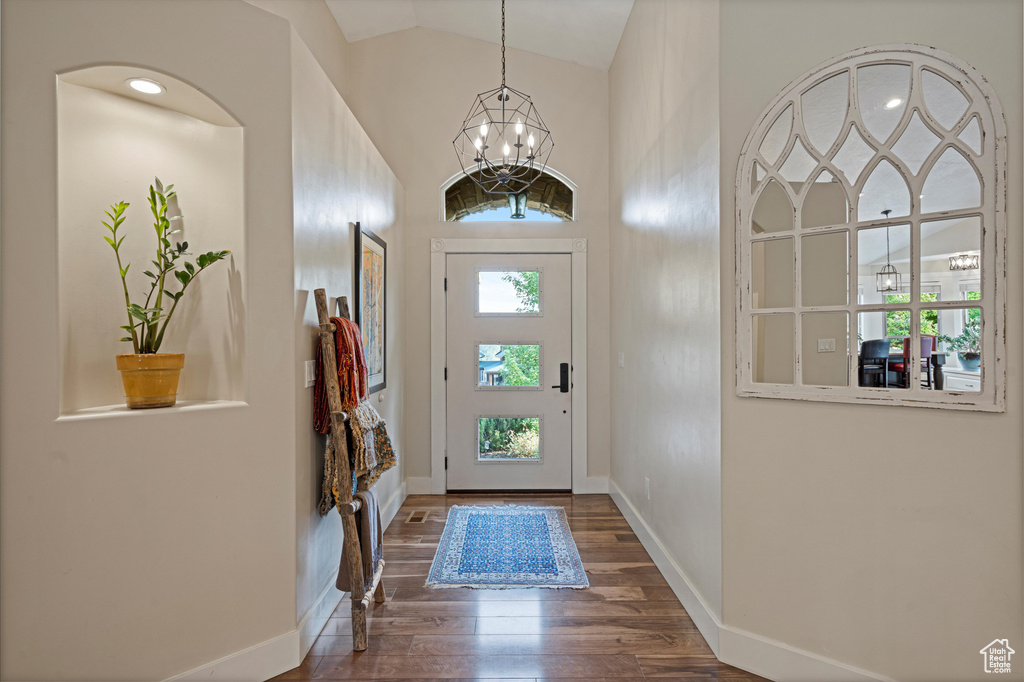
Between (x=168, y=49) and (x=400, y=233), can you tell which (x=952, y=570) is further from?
(x=400, y=233)

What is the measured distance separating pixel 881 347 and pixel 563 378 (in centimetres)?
276

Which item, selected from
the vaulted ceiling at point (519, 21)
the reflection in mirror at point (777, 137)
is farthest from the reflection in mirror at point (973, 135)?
the vaulted ceiling at point (519, 21)

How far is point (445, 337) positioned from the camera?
4.43 m

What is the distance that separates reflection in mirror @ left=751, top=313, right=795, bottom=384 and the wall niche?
6.58 feet

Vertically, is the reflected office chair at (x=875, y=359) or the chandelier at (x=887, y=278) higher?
the chandelier at (x=887, y=278)

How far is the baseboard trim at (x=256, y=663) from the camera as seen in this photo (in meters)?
1.91

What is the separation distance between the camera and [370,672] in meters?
2.05

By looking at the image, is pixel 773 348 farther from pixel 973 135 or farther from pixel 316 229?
pixel 316 229

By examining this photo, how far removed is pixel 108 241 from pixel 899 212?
272 centimetres

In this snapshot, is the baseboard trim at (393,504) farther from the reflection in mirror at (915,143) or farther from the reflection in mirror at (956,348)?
the reflection in mirror at (915,143)

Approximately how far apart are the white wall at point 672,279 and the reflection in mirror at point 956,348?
709 millimetres

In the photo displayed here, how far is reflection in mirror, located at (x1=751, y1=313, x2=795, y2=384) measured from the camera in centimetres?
202

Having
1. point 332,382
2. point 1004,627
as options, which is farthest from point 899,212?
point 332,382

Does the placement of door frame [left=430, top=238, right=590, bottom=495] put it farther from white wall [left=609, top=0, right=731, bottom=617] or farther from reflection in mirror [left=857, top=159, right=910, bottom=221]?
reflection in mirror [left=857, top=159, right=910, bottom=221]
